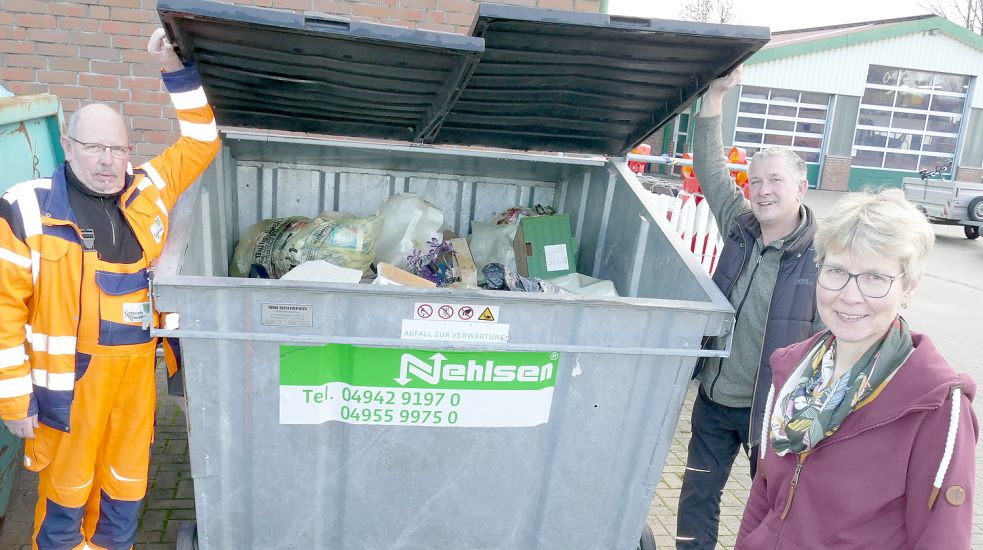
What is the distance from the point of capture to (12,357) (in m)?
2.13

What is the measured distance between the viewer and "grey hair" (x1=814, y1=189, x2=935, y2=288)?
4.81 feet

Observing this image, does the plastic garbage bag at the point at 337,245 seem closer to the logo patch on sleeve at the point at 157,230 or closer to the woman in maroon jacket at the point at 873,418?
the logo patch on sleeve at the point at 157,230

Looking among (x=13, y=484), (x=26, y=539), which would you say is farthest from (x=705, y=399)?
(x=13, y=484)

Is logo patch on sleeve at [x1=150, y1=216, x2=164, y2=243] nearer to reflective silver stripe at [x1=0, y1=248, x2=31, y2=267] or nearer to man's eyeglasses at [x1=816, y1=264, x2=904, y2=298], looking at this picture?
reflective silver stripe at [x1=0, y1=248, x2=31, y2=267]

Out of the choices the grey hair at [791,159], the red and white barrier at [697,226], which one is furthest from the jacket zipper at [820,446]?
the red and white barrier at [697,226]

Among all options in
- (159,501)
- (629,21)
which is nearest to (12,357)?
(159,501)

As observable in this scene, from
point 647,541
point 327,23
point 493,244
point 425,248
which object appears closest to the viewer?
point 327,23

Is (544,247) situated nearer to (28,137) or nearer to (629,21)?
(629,21)

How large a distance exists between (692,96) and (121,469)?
2368 mm

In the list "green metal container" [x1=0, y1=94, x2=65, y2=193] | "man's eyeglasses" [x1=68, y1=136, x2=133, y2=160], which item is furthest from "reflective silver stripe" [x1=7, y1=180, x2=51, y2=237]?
"green metal container" [x1=0, y1=94, x2=65, y2=193]

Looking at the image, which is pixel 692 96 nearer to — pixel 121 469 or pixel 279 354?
pixel 279 354

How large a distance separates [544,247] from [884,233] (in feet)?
6.06

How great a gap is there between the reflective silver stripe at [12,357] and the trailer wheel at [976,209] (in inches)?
566

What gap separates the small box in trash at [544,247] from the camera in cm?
320
